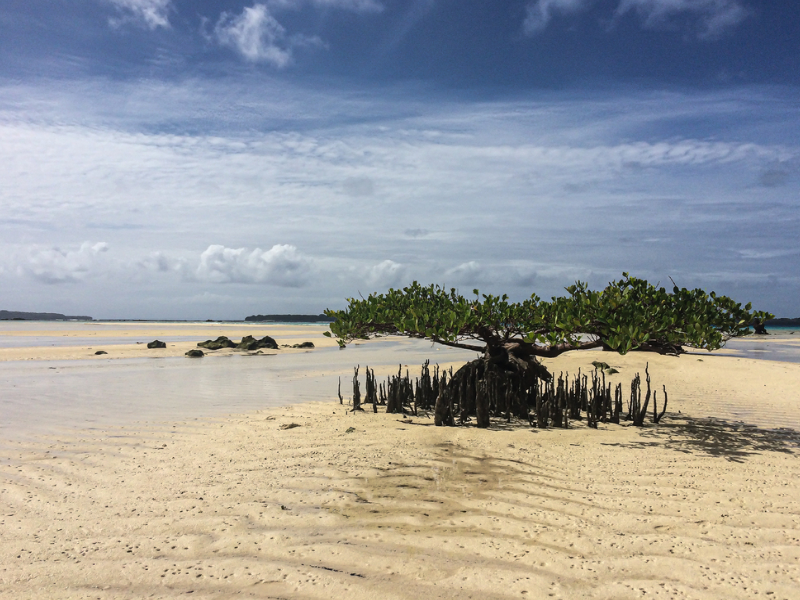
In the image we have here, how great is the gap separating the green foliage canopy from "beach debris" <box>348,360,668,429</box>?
0.71 meters

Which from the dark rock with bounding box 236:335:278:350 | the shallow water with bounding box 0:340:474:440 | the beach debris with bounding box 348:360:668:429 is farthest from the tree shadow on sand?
the dark rock with bounding box 236:335:278:350

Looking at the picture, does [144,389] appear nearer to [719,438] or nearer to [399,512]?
[399,512]

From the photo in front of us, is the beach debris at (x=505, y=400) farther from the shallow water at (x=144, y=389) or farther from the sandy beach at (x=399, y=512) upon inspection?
the shallow water at (x=144, y=389)

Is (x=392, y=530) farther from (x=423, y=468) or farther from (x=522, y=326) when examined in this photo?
(x=522, y=326)

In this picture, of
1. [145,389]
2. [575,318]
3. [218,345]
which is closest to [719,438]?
[575,318]

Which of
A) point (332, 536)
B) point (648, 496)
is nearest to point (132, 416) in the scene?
point (332, 536)

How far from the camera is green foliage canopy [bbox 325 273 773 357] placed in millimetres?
6648

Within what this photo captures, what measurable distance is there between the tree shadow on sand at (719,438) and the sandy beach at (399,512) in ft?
0.16

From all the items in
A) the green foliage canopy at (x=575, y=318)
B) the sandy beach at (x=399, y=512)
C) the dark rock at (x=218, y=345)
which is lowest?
the sandy beach at (x=399, y=512)

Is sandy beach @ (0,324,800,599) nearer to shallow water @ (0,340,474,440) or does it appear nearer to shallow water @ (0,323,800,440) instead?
shallow water @ (0,323,800,440)

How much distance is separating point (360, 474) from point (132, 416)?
5784 mm

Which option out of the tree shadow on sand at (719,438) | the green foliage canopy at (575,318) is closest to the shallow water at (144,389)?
the green foliage canopy at (575,318)

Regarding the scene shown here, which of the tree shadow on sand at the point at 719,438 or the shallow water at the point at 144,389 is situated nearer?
the tree shadow on sand at the point at 719,438

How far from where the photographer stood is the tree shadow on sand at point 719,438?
6742 millimetres
